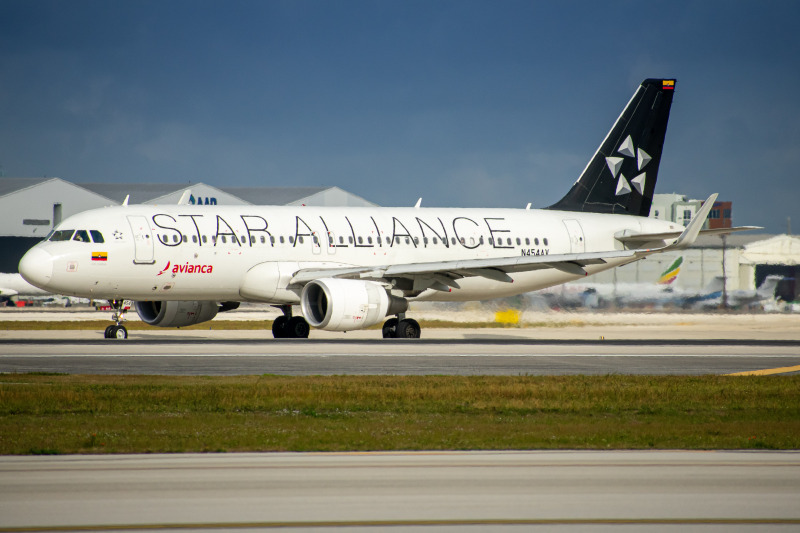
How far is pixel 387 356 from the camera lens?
2459cm

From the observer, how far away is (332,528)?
23.5 feet

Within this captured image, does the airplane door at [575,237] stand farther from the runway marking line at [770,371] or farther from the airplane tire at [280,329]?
the runway marking line at [770,371]

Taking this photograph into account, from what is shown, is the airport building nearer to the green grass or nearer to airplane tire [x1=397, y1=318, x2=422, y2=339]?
airplane tire [x1=397, y1=318, x2=422, y2=339]

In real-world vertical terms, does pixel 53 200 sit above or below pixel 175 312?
above

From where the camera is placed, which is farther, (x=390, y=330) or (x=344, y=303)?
(x=390, y=330)

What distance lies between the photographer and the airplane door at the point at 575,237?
3656 cm

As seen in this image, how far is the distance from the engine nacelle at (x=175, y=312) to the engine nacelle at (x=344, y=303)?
4.72 meters

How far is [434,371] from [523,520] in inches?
528

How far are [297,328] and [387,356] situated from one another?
8.95 m

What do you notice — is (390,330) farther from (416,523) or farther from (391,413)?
(416,523)

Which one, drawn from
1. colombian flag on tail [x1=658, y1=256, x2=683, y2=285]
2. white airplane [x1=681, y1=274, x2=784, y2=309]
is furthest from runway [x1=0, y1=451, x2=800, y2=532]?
colombian flag on tail [x1=658, y1=256, x2=683, y2=285]


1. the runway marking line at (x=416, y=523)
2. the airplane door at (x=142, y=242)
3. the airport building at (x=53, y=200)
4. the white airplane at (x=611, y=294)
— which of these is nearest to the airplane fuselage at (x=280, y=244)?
the airplane door at (x=142, y=242)

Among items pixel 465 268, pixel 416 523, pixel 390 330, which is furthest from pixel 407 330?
pixel 416 523

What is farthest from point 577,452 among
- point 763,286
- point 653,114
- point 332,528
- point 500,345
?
point 763,286
